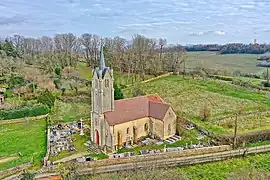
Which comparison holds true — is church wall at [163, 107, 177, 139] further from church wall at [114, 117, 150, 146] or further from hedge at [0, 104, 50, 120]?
hedge at [0, 104, 50, 120]

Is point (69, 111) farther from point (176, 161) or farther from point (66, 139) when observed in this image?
point (176, 161)

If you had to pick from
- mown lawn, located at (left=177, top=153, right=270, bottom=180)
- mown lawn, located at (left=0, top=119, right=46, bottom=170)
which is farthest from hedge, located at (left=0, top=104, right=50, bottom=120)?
mown lawn, located at (left=177, top=153, right=270, bottom=180)

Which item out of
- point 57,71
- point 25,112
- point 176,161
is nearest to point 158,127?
point 176,161

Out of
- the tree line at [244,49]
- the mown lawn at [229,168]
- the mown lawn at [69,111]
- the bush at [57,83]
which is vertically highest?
the tree line at [244,49]

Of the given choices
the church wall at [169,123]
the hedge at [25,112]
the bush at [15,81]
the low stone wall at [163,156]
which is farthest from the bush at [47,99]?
the low stone wall at [163,156]

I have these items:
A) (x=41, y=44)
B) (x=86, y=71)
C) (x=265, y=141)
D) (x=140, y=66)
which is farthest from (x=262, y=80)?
(x=41, y=44)

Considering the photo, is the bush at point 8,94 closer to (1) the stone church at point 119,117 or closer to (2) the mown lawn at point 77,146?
(2) the mown lawn at point 77,146
